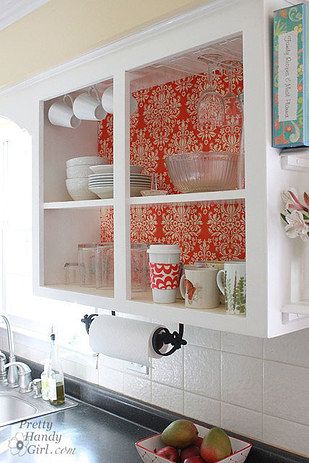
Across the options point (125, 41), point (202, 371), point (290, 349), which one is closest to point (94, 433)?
point (202, 371)

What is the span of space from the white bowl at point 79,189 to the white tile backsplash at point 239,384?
549 millimetres

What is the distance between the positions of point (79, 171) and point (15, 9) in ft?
2.38

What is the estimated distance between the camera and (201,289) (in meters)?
1.44

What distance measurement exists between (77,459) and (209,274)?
30.4 inches

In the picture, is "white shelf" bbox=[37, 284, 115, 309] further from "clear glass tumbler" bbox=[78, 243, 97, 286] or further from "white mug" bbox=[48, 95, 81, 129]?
"white mug" bbox=[48, 95, 81, 129]

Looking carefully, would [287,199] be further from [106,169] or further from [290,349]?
[106,169]

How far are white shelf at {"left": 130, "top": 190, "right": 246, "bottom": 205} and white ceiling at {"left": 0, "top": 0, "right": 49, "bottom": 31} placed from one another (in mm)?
936

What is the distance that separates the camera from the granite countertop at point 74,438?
1782mm

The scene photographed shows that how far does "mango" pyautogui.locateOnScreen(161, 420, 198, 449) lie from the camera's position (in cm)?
164

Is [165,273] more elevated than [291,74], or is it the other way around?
[291,74]

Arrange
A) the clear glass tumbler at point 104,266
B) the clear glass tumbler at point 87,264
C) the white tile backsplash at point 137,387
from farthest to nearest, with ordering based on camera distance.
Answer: the white tile backsplash at point 137,387 < the clear glass tumbler at point 87,264 < the clear glass tumbler at point 104,266

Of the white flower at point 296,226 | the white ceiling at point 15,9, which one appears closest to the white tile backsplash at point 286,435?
the white flower at point 296,226

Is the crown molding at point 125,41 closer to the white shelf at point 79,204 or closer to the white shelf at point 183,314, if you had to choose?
the white shelf at point 79,204

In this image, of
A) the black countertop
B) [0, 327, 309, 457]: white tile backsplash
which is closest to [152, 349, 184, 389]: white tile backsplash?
[0, 327, 309, 457]: white tile backsplash
